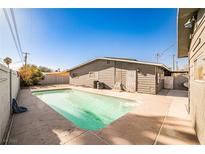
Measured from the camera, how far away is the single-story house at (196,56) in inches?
103

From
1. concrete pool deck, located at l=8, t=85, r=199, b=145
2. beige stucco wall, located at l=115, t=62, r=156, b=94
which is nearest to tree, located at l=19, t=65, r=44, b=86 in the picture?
concrete pool deck, located at l=8, t=85, r=199, b=145

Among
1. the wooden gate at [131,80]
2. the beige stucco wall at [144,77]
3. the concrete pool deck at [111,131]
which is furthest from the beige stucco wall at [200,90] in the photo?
the wooden gate at [131,80]

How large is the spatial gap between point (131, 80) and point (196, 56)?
22.9ft

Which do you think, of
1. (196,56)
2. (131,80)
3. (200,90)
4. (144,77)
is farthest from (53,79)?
(200,90)

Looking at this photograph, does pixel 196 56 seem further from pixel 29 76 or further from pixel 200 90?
pixel 29 76

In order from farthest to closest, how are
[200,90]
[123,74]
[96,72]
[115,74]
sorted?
[96,72]
[115,74]
[123,74]
[200,90]

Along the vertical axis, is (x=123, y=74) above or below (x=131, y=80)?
above

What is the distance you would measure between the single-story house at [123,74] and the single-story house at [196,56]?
3.93 meters

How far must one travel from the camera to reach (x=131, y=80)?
10.3m

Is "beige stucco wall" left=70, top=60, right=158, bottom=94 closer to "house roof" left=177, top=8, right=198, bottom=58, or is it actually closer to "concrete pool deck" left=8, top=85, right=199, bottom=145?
"house roof" left=177, top=8, right=198, bottom=58

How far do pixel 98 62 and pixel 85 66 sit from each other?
7.36 ft

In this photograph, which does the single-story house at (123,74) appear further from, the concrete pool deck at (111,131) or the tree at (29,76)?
the concrete pool deck at (111,131)

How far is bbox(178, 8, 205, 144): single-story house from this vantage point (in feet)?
8.58

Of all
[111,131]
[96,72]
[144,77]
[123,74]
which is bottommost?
[111,131]
